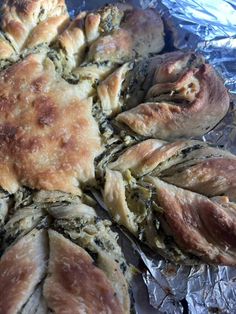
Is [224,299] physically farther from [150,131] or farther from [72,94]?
[72,94]

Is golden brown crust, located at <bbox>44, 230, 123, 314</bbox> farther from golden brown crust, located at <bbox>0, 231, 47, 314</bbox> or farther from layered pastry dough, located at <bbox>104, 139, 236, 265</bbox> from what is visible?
layered pastry dough, located at <bbox>104, 139, 236, 265</bbox>

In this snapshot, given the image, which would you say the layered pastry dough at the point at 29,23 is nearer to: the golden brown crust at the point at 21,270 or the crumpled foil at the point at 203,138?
the crumpled foil at the point at 203,138

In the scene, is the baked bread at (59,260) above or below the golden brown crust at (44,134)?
below

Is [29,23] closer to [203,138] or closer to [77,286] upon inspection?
[203,138]

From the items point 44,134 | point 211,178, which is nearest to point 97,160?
point 44,134

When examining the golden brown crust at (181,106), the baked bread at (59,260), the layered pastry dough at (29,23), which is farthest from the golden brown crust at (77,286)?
the layered pastry dough at (29,23)

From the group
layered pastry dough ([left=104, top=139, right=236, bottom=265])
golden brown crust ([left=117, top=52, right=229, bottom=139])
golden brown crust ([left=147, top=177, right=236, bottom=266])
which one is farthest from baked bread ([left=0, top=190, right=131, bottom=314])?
golden brown crust ([left=117, top=52, right=229, bottom=139])

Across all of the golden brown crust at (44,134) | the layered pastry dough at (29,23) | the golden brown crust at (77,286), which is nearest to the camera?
the golden brown crust at (77,286)
